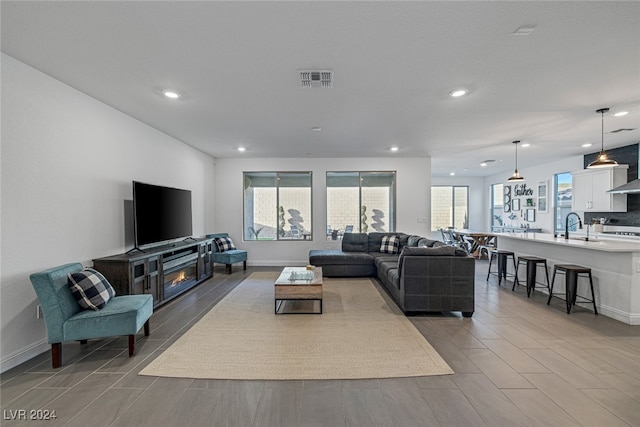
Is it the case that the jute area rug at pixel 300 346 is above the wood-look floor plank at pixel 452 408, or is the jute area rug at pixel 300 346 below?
above

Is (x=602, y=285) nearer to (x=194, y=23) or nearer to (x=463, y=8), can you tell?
(x=463, y=8)

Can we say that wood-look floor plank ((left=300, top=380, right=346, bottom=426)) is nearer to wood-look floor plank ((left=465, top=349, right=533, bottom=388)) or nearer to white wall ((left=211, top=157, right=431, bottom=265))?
wood-look floor plank ((left=465, top=349, right=533, bottom=388))

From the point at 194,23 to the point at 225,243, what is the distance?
5141mm

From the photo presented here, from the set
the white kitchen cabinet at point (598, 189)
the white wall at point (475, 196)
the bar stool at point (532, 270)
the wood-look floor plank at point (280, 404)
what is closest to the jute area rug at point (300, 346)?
the wood-look floor plank at point (280, 404)

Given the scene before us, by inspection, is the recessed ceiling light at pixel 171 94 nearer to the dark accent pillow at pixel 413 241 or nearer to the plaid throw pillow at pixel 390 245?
the dark accent pillow at pixel 413 241

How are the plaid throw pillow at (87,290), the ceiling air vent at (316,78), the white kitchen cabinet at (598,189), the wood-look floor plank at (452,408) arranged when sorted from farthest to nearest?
the white kitchen cabinet at (598,189) < the ceiling air vent at (316,78) < the plaid throw pillow at (87,290) < the wood-look floor plank at (452,408)

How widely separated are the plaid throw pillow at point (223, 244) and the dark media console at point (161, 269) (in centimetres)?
40

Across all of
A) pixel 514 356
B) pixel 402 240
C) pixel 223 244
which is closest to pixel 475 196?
pixel 402 240

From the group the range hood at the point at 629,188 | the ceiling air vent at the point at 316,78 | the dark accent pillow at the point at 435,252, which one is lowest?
the dark accent pillow at the point at 435,252

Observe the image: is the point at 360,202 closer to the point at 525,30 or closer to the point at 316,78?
the point at 316,78

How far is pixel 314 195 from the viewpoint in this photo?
7.33 m

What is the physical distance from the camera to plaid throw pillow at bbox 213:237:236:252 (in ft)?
20.9

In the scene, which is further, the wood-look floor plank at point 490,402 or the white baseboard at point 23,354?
the white baseboard at point 23,354

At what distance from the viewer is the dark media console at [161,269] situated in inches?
131
